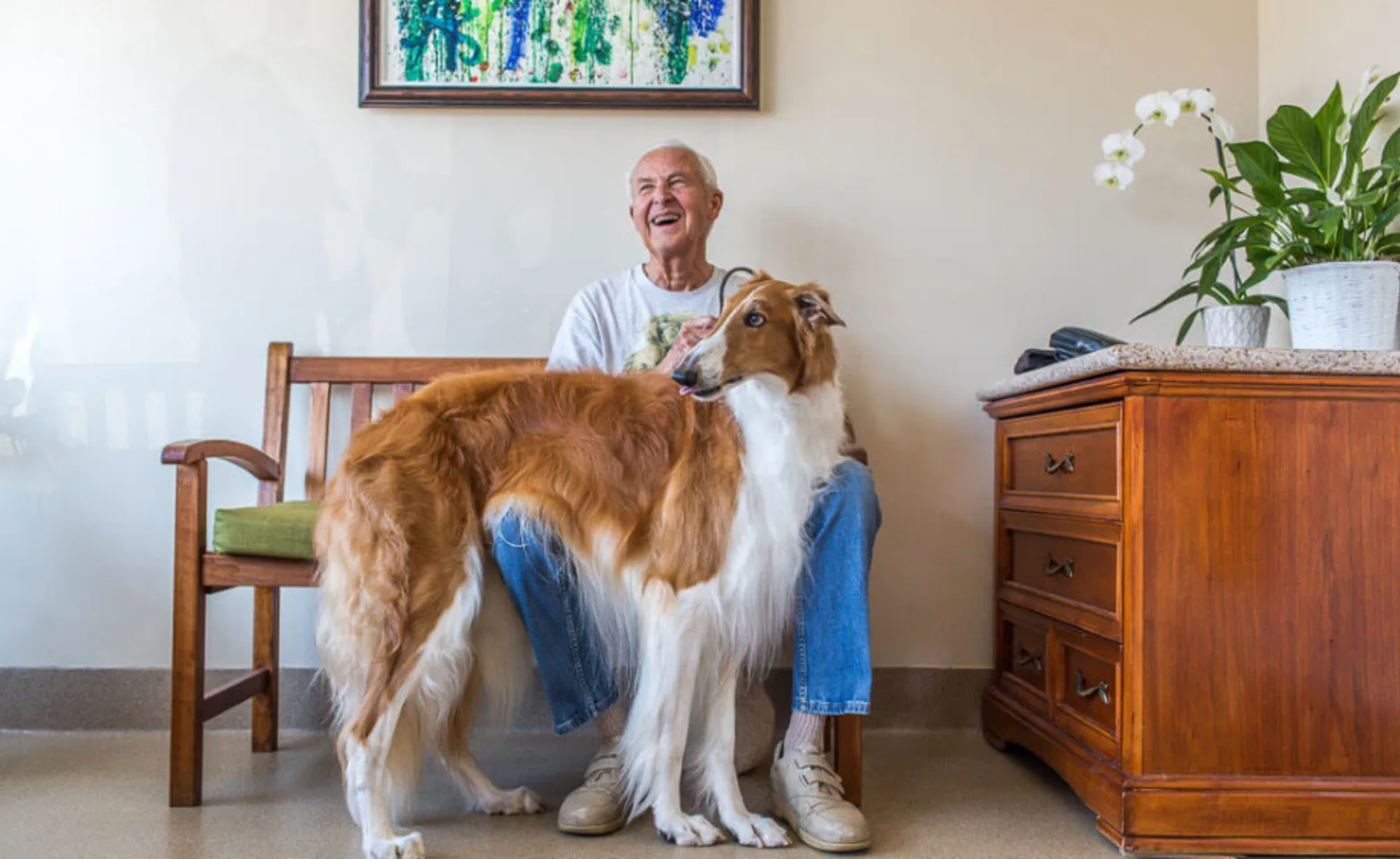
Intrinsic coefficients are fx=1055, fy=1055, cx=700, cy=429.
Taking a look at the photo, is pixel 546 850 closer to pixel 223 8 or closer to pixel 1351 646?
pixel 1351 646

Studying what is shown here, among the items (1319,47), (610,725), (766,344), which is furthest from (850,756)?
(1319,47)

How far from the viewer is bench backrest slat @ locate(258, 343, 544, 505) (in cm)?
275

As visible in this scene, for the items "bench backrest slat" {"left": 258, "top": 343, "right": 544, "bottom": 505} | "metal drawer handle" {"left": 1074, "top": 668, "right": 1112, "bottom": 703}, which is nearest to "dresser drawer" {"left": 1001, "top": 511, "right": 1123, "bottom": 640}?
"metal drawer handle" {"left": 1074, "top": 668, "right": 1112, "bottom": 703}

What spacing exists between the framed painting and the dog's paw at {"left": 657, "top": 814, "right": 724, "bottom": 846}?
5.97 ft

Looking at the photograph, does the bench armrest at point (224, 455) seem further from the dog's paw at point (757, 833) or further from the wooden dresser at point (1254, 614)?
the wooden dresser at point (1254, 614)

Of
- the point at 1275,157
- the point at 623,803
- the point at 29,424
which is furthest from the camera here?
the point at 29,424

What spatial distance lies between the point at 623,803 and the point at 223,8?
2.31 metres

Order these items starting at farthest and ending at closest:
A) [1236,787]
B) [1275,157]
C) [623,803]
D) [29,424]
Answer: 1. [29,424]
2. [1275,157]
3. [623,803]
4. [1236,787]

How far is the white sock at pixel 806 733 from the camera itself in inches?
84.5

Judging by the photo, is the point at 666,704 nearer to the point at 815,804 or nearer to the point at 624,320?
the point at 815,804

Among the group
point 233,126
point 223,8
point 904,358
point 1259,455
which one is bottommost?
point 1259,455

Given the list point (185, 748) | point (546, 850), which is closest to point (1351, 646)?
point (546, 850)

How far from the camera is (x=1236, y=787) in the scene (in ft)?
6.29

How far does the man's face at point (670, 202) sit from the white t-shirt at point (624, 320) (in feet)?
0.37
